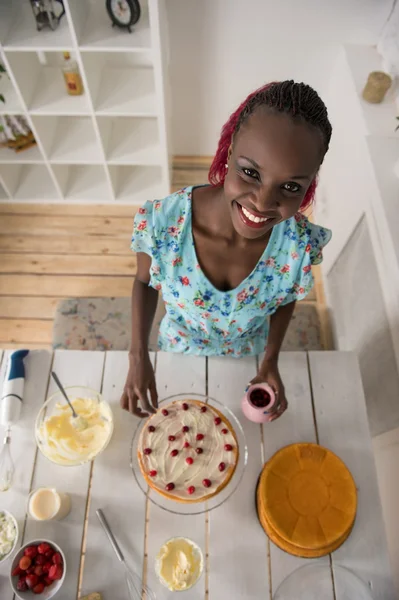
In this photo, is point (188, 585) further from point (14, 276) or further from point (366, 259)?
point (14, 276)

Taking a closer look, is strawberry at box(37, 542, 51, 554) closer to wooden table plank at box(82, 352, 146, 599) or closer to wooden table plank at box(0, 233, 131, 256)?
wooden table plank at box(82, 352, 146, 599)

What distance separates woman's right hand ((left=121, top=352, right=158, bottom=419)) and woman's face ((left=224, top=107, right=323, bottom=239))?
51cm

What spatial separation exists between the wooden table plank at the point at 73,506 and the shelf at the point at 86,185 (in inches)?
58.4

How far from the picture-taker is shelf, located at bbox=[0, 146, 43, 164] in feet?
7.19

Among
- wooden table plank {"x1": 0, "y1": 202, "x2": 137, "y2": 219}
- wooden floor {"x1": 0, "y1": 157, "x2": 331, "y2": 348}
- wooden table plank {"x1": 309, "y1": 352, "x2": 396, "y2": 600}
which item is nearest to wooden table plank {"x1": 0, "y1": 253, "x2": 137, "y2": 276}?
wooden floor {"x1": 0, "y1": 157, "x2": 331, "y2": 348}

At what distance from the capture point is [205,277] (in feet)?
3.50

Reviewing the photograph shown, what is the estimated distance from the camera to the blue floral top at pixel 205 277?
1.03 m

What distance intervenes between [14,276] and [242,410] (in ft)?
5.27

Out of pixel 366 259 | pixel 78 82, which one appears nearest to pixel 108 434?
pixel 366 259

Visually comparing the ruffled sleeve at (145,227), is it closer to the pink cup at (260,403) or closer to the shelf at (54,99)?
the pink cup at (260,403)

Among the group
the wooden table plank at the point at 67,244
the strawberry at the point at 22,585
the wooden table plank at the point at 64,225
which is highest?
the wooden table plank at the point at 64,225

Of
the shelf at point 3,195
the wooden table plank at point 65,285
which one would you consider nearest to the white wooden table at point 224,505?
the wooden table plank at point 65,285

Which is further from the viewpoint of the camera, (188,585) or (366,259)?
(366,259)

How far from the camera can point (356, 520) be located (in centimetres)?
103
